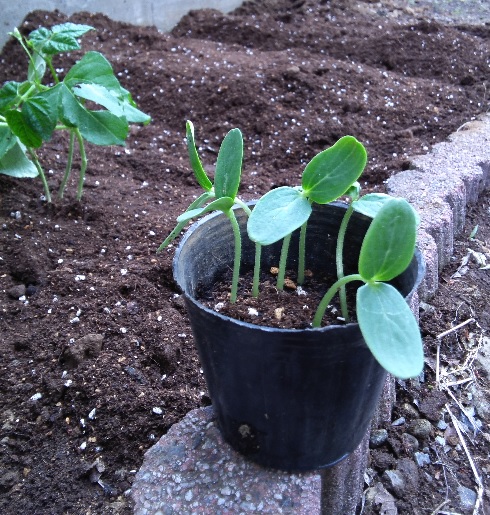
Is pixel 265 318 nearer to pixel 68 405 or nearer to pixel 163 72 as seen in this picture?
pixel 68 405

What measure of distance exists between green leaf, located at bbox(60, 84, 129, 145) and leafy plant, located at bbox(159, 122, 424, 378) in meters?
0.59

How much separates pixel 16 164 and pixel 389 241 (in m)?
1.13

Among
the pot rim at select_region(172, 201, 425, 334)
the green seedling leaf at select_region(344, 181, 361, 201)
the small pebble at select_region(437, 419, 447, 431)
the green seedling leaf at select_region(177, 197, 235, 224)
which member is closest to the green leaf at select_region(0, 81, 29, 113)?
the pot rim at select_region(172, 201, 425, 334)

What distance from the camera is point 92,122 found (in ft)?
4.47

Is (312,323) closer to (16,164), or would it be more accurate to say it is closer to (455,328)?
(455,328)

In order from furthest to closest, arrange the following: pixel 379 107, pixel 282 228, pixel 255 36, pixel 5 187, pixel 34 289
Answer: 1. pixel 255 36
2. pixel 379 107
3. pixel 5 187
4. pixel 34 289
5. pixel 282 228

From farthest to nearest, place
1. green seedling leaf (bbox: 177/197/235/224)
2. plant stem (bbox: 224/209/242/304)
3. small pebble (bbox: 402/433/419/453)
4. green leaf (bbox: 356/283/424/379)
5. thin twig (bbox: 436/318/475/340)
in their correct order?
thin twig (bbox: 436/318/475/340), small pebble (bbox: 402/433/419/453), plant stem (bbox: 224/209/242/304), green seedling leaf (bbox: 177/197/235/224), green leaf (bbox: 356/283/424/379)

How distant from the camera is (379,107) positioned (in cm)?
230

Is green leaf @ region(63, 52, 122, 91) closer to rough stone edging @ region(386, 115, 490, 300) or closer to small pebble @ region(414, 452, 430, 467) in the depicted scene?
rough stone edging @ region(386, 115, 490, 300)

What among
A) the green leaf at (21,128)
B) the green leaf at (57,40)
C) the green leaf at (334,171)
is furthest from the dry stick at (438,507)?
the green leaf at (57,40)

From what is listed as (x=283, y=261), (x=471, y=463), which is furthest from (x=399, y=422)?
(x=283, y=261)

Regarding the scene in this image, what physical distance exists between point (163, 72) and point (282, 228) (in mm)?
1968

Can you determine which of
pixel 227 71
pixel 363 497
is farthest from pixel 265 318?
pixel 227 71

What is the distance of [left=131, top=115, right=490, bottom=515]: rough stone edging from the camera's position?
95 cm
